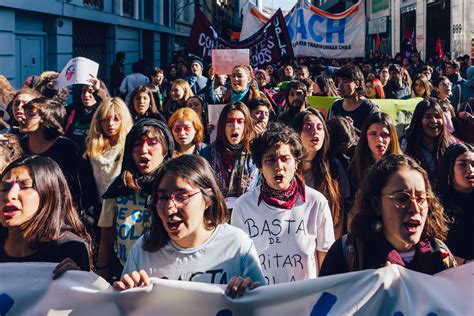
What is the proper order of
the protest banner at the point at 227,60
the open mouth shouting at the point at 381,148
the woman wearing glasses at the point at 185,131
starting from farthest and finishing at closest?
the protest banner at the point at 227,60 < the woman wearing glasses at the point at 185,131 < the open mouth shouting at the point at 381,148

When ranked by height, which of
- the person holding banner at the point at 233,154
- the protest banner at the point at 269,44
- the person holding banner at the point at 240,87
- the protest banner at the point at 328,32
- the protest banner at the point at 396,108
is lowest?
the person holding banner at the point at 233,154

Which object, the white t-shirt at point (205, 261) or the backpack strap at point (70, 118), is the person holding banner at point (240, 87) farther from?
the white t-shirt at point (205, 261)

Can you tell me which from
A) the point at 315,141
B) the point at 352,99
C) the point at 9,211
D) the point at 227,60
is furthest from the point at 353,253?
the point at 227,60

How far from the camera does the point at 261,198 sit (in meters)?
3.80

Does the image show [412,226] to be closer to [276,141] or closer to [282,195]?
[282,195]

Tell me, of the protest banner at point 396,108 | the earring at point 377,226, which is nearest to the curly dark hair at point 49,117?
the earring at point 377,226

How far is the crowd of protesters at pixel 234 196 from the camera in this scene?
293 cm

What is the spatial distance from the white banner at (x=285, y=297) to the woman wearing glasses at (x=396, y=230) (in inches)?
4.3

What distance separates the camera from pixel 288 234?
368 cm

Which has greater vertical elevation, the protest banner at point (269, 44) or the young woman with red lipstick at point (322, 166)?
the protest banner at point (269, 44)

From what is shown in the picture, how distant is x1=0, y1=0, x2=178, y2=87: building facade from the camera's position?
13180 millimetres

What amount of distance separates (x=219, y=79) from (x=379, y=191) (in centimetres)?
604

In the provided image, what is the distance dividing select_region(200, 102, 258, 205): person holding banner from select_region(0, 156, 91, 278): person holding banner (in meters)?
1.63

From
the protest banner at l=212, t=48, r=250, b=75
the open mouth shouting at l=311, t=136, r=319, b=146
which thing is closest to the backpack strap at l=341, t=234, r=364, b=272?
the open mouth shouting at l=311, t=136, r=319, b=146
